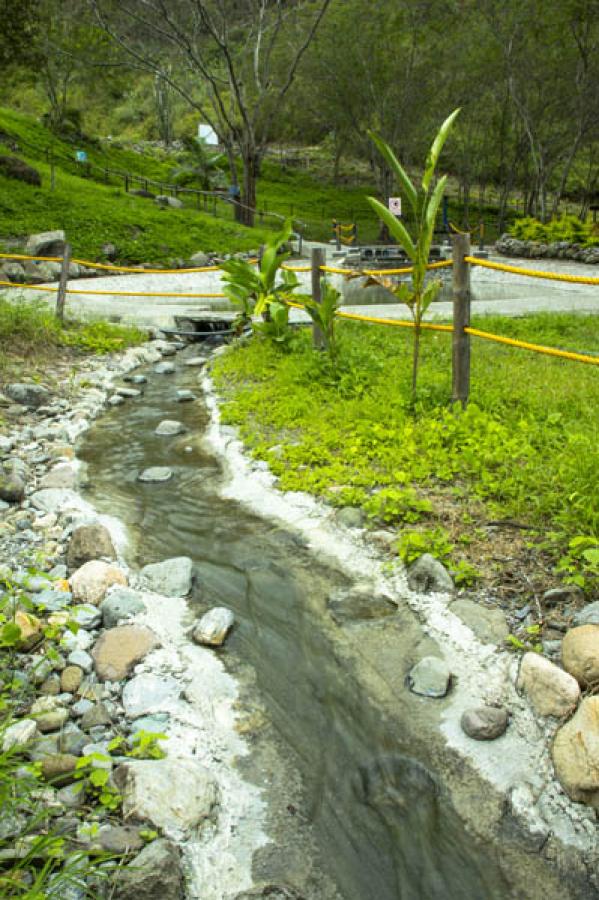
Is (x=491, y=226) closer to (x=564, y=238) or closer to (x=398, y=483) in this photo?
(x=564, y=238)

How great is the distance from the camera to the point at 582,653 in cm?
301

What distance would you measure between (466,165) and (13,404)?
101ft

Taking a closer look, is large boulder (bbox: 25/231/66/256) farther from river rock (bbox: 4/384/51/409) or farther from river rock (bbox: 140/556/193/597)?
river rock (bbox: 140/556/193/597)

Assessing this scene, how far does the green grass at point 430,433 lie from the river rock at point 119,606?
1.59 meters

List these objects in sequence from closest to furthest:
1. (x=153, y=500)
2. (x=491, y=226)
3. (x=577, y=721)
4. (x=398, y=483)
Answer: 1. (x=577, y=721)
2. (x=398, y=483)
3. (x=153, y=500)
4. (x=491, y=226)

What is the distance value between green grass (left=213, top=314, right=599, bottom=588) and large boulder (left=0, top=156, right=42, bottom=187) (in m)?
15.4

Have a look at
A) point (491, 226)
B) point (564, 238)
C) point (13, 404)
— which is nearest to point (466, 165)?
point (491, 226)

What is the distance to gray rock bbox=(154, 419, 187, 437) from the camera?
283 inches

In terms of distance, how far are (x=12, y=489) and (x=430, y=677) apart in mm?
3453

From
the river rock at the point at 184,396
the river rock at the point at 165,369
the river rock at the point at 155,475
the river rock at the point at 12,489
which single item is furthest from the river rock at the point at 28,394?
the river rock at the point at 12,489

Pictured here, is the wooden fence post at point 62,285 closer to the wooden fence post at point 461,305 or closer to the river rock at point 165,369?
the river rock at point 165,369

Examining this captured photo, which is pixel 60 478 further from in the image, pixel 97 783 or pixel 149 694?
pixel 97 783

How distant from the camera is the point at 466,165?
1299 inches

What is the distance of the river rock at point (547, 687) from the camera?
115 inches
